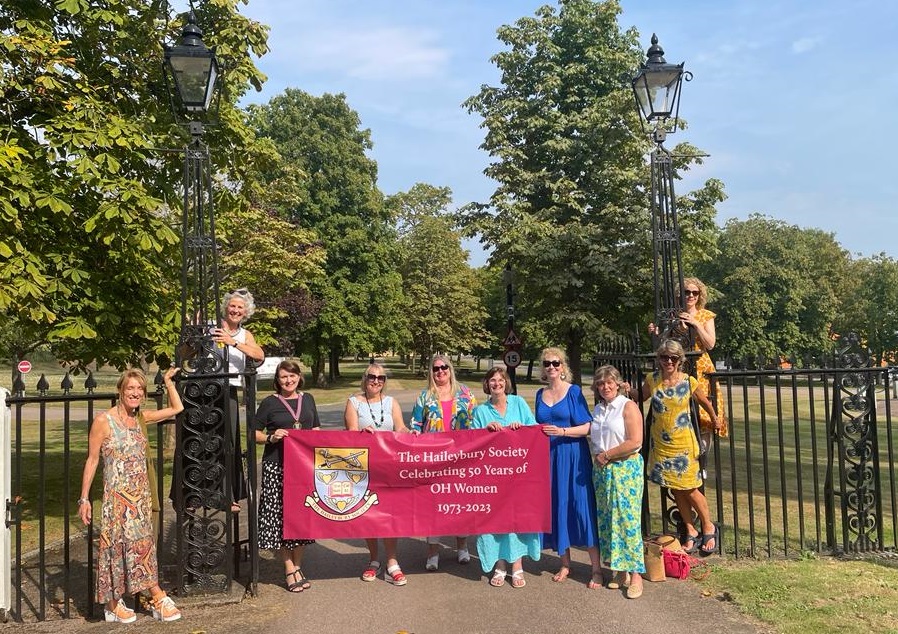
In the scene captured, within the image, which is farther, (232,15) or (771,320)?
(771,320)

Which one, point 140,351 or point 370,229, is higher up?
point 370,229

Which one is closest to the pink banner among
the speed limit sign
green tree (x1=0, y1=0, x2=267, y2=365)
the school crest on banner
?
the school crest on banner

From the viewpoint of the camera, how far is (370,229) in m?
39.8

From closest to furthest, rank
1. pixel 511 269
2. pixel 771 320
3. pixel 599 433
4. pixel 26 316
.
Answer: pixel 599 433
pixel 26 316
pixel 511 269
pixel 771 320

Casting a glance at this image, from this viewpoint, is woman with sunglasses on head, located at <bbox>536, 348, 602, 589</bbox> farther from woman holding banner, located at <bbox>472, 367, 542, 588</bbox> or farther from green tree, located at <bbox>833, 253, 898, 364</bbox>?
green tree, located at <bbox>833, 253, 898, 364</bbox>

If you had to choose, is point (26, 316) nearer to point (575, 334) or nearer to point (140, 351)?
point (140, 351)

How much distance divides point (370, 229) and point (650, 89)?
33684mm

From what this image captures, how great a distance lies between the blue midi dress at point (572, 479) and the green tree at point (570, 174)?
38.4 feet

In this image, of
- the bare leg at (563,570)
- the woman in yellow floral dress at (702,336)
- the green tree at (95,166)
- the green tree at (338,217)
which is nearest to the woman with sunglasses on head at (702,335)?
the woman in yellow floral dress at (702,336)

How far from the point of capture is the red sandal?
6121 mm

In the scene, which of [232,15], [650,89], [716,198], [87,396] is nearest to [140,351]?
[87,396]

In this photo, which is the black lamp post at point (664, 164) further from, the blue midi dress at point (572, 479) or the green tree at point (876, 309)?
the green tree at point (876, 309)

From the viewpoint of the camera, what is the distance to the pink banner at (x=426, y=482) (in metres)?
6.11

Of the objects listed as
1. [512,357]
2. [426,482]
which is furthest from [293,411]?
[512,357]
